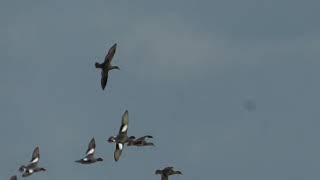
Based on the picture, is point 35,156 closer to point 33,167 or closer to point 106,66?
point 33,167

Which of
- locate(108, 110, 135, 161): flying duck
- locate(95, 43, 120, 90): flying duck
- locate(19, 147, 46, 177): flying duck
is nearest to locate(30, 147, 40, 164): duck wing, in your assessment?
locate(19, 147, 46, 177): flying duck

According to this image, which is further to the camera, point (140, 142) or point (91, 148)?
point (91, 148)

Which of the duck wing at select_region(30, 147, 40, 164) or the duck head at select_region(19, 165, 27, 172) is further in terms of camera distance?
the duck wing at select_region(30, 147, 40, 164)

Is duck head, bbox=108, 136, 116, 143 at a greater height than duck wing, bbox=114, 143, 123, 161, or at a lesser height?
greater

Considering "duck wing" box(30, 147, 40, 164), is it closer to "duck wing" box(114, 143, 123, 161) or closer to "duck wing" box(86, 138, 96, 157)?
"duck wing" box(86, 138, 96, 157)

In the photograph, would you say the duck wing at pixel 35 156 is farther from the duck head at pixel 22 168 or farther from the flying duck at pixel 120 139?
the flying duck at pixel 120 139

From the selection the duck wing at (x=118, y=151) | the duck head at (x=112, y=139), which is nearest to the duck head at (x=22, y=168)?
the duck head at (x=112, y=139)

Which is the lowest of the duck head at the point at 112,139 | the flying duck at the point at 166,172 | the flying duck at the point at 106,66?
the flying duck at the point at 166,172

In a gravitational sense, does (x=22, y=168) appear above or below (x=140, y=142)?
below

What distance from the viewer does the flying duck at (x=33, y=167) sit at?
554 ft

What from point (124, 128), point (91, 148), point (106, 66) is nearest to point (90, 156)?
point (91, 148)

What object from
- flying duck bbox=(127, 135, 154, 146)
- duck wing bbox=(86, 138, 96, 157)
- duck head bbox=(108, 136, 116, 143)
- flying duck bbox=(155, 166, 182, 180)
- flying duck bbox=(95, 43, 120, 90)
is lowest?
flying duck bbox=(155, 166, 182, 180)

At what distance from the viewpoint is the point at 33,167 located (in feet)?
559

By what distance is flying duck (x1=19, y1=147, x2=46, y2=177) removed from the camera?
554 feet
